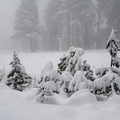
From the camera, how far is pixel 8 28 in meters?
83.6

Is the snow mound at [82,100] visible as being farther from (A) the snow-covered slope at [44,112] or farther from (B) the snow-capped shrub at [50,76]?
(B) the snow-capped shrub at [50,76]

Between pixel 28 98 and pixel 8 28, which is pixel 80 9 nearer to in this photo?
pixel 28 98

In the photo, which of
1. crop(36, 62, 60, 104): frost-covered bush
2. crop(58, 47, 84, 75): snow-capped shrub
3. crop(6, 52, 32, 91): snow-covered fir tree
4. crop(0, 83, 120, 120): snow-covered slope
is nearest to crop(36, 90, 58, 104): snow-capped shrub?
crop(36, 62, 60, 104): frost-covered bush

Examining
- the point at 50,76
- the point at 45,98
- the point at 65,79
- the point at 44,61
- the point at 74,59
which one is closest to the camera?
the point at 45,98

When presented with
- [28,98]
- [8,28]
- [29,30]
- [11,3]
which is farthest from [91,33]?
[11,3]

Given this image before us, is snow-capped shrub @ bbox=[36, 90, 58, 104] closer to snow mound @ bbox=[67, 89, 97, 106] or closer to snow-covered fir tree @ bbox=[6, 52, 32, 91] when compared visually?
snow mound @ bbox=[67, 89, 97, 106]

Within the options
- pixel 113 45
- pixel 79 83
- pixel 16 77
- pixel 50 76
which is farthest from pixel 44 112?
pixel 16 77

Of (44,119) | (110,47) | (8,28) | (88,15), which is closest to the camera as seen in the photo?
(44,119)

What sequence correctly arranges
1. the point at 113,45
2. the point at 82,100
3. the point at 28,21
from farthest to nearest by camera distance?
the point at 28,21 → the point at 113,45 → the point at 82,100

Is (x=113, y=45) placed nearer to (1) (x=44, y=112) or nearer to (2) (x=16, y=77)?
(1) (x=44, y=112)

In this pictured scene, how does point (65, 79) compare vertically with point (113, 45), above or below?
below

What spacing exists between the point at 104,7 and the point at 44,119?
28603mm

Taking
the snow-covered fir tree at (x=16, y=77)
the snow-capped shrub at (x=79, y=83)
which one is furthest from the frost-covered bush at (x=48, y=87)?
the snow-covered fir tree at (x=16, y=77)

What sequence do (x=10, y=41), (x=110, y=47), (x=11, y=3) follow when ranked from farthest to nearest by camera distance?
(x=11, y=3), (x=10, y=41), (x=110, y=47)
